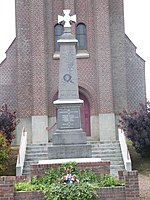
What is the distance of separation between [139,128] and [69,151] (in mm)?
6597

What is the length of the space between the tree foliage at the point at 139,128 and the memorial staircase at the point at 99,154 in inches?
40.5

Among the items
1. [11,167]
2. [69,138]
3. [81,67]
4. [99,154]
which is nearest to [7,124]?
[11,167]

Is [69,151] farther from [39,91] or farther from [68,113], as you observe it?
[39,91]

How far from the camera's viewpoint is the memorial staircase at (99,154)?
658 inches

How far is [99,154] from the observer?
1778 cm

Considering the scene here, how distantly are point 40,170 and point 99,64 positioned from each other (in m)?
14.3

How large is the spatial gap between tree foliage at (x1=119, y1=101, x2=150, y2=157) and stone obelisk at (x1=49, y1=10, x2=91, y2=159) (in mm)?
5686

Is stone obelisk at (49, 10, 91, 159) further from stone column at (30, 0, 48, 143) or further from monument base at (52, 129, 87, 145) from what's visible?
stone column at (30, 0, 48, 143)

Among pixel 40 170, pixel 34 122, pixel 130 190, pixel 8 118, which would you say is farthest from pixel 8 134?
pixel 130 190

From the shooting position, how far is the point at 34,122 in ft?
74.5

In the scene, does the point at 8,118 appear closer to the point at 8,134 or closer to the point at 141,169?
the point at 8,134

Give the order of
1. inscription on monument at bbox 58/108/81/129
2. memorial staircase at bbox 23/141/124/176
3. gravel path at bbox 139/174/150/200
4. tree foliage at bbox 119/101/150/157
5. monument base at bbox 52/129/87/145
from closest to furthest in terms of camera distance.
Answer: gravel path at bbox 139/174/150/200 < monument base at bbox 52/129/87/145 < inscription on monument at bbox 58/108/81/129 < memorial staircase at bbox 23/141/124/176 < tree foliage at bbox 119/101/150/157

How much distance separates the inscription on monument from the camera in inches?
489

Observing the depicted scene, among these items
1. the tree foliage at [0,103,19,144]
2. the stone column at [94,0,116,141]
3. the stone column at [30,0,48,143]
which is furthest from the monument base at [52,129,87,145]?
the stone column at [94,0,116,141]
